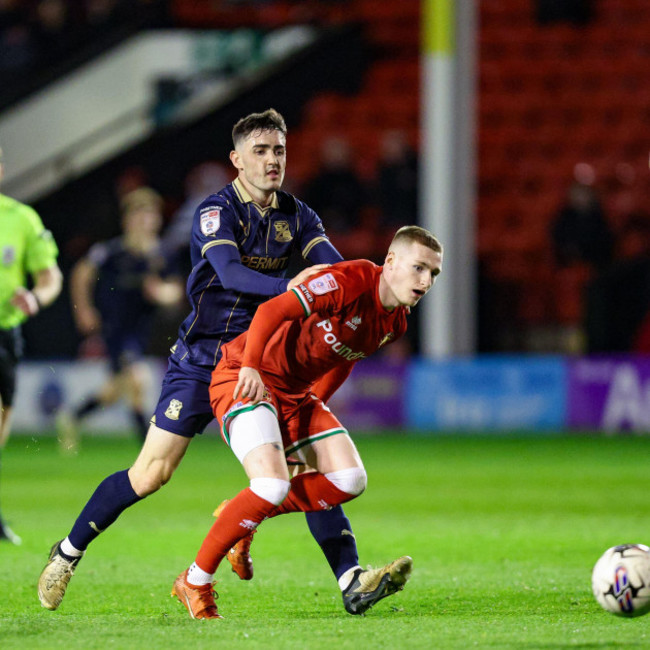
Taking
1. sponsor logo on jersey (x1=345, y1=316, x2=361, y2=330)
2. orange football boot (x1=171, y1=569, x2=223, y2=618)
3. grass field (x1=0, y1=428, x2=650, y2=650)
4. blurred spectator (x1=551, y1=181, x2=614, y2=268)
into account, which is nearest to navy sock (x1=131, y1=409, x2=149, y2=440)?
grass field (x1=0, y1=428, x2=650, y2=650)

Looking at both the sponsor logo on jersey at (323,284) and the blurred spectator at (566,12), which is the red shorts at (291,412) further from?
the blurred spectator at (566,12)

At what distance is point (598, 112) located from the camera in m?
21.0

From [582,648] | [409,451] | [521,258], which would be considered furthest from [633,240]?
[582,648]

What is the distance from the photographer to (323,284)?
5.70 m

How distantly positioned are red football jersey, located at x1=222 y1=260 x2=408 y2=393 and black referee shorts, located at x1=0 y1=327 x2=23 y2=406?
2585 mm

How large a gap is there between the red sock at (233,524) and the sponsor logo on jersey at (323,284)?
0.85 meters

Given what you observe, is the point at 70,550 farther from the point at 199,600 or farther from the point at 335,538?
the point at 335,538

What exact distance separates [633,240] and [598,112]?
5.13 metres

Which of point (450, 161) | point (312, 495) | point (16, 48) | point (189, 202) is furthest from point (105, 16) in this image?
point (312, 495)

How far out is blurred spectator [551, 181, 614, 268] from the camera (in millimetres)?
16797

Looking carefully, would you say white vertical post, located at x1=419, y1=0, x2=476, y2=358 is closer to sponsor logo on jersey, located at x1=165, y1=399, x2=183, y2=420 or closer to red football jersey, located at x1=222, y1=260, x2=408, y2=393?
red football jersey, located at x1=222, y1=260, x2=408, y2=393

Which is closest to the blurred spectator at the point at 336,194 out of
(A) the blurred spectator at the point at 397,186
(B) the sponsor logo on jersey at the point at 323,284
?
(A) the blurred spectator at the point at 397,186

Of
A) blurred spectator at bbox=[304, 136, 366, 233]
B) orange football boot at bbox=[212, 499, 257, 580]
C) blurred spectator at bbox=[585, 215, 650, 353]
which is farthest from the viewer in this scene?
blurred spectator at bbox=[304, 136, 366, 233]

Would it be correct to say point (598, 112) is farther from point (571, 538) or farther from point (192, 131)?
point (571, 538)
